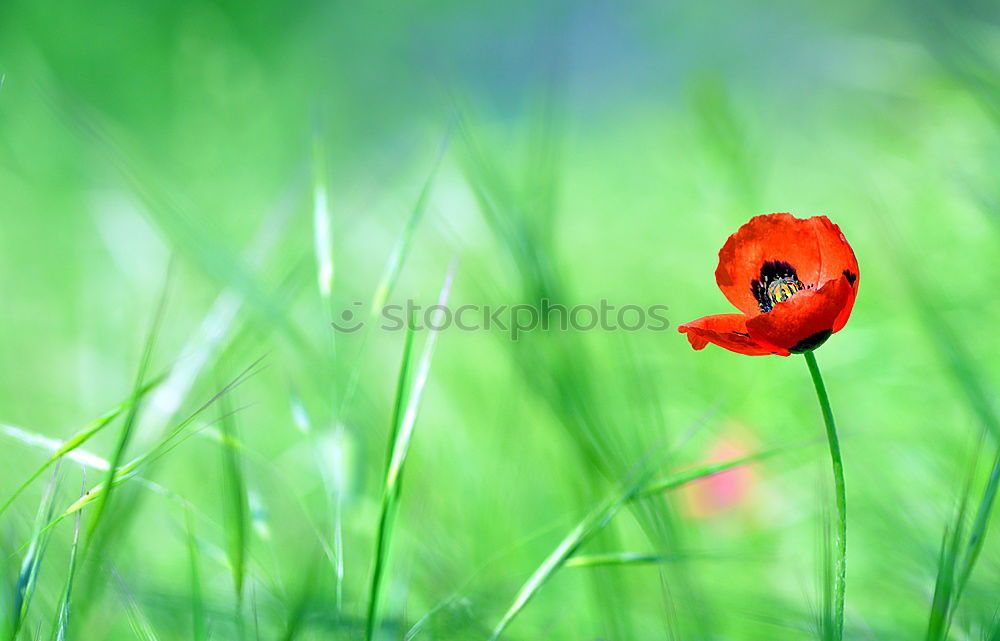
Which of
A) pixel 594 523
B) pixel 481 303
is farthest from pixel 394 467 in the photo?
pixel 481 303

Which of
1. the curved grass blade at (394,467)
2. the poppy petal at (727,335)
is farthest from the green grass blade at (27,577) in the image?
the poppy petal at (727,335)

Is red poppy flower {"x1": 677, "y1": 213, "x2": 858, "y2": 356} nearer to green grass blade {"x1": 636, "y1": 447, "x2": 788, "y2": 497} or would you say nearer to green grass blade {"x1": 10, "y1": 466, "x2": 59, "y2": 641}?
green grass blade {"x1": 636, "y1": 447, "x2": 788, "y2": 497}

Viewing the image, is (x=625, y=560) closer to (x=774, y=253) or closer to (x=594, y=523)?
(x=594, y=523)

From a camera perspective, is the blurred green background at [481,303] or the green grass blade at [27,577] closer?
the green grass blade at [27,577]

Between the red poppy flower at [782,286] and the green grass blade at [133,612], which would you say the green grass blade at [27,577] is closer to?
the green grass blade at [133,612]

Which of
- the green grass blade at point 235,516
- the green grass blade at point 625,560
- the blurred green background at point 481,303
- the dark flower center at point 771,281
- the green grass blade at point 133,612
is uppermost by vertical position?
the blurred green background at point 481,303

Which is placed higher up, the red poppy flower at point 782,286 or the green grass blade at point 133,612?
the red poppy flower at point 782,286

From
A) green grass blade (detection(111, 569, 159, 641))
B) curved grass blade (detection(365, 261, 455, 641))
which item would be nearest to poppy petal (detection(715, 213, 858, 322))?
curved grass blade (detection(365, 261, 455, 641))

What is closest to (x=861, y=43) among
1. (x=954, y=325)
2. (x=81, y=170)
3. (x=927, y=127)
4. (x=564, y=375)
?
(x=927, y=127)
